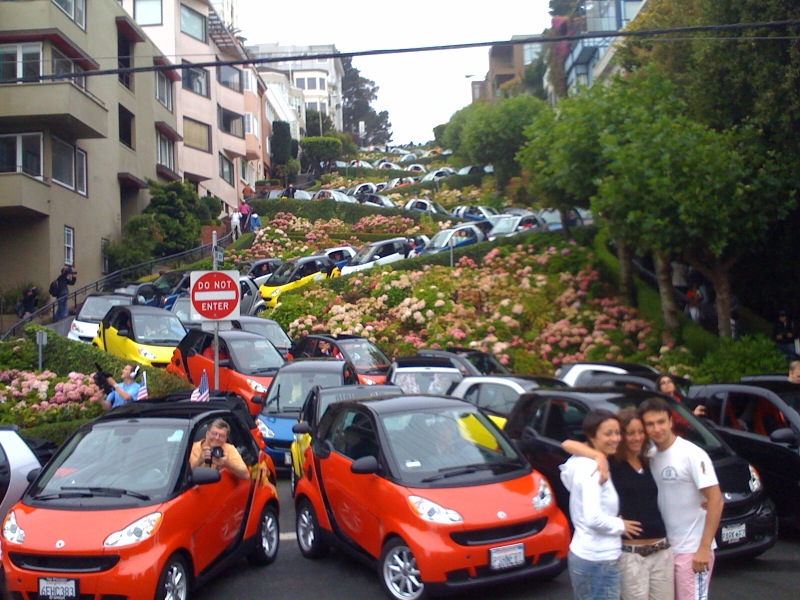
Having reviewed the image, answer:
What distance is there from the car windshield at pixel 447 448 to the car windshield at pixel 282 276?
2299cm

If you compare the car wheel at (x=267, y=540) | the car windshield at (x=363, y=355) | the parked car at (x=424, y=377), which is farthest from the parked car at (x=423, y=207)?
the car wheel at (x=267, y=540)

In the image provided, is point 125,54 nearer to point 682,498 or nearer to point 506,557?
point 506,557

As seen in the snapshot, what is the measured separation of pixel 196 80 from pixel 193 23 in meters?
3.05

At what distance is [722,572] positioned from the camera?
810 centimetres

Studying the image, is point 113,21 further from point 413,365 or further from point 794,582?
point 794,582

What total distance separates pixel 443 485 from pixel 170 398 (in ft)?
13.3

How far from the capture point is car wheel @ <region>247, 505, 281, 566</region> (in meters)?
8.57

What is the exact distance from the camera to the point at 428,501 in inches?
280

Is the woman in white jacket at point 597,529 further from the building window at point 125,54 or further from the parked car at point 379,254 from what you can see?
the building window at point 125,54

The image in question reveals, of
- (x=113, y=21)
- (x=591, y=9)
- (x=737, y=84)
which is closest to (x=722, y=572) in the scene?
(x=737, y=84)

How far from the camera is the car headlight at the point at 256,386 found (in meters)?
16.2

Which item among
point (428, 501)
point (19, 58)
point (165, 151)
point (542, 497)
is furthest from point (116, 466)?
point (165, 151)

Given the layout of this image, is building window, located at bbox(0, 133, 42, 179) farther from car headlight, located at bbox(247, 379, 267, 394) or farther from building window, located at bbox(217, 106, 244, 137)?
building window, located at bbox(217, 106, 244, 137)

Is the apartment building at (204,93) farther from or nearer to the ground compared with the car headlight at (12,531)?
farther from the ground
